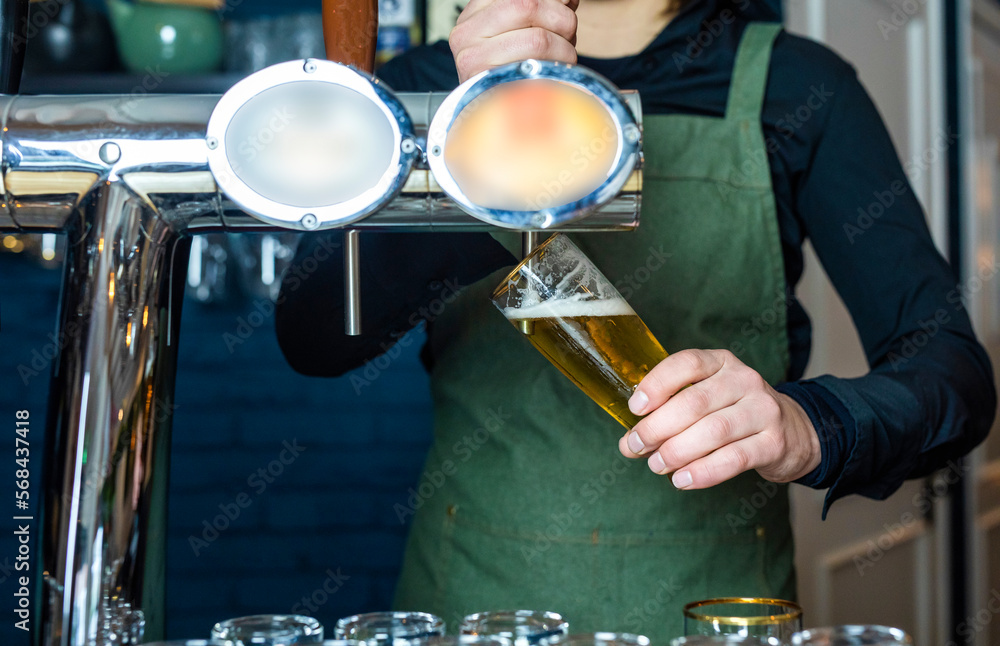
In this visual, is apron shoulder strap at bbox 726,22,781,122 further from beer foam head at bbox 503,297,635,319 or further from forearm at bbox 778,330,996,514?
beer foam head at bbox 503,297,635,319

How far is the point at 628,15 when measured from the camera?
1.15 m

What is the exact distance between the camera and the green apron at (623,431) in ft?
3.48

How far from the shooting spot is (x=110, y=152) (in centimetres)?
53

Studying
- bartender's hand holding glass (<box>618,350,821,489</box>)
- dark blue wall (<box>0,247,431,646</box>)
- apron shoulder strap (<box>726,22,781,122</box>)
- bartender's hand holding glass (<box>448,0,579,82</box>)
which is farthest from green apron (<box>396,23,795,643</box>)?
dark blue wall (<box>0,247,431,646</box>)

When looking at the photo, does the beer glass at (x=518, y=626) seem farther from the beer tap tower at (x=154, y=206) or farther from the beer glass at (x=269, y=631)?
the beer tap tower at (x=154, y=206)

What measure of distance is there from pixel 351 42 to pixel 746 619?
1.27 ft

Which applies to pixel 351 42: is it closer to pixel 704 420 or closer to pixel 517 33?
pixel 517 33

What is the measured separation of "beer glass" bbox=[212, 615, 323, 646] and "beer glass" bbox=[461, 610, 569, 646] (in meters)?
0.08

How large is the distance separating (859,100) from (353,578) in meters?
1.58

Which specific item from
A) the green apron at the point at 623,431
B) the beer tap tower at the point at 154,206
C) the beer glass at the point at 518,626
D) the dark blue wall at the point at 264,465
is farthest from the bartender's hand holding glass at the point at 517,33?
the dark blue wall at the point at 264,465

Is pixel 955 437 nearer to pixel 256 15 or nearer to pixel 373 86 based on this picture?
pixel 373 86

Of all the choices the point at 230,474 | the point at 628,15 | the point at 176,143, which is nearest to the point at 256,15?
the point at 230,474

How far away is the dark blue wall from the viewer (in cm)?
210
